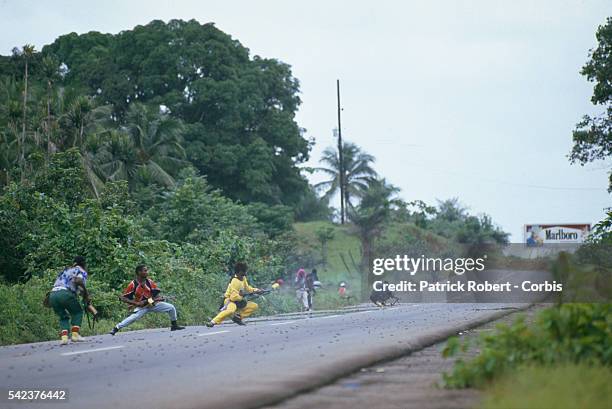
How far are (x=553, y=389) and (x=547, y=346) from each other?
1839mm

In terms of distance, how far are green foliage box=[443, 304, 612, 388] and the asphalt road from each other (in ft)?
6.07

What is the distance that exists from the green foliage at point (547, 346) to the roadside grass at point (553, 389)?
345 mm

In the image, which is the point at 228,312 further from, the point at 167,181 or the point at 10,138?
the point at 167,181

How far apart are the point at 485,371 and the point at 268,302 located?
26.5 m

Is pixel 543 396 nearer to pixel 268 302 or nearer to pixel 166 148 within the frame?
pixel 268 302

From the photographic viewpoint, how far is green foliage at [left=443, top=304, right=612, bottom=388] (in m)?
9.84

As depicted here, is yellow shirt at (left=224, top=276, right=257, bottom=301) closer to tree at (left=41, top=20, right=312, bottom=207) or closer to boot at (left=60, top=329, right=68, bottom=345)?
boot at (left=60, top=329, right=68, bottom=345)

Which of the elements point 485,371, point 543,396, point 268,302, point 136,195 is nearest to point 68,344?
point 485,371

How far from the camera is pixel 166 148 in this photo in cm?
5266

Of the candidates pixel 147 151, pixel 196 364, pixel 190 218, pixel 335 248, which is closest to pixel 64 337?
pixel 196 364

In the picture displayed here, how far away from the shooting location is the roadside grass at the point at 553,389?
25.8ft

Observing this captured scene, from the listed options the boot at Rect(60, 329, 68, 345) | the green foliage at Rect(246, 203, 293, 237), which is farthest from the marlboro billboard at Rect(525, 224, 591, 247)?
the boot at Rect(60, 329, 68, 345)

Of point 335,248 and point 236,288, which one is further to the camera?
point 335,248

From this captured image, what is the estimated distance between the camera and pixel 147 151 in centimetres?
5206
